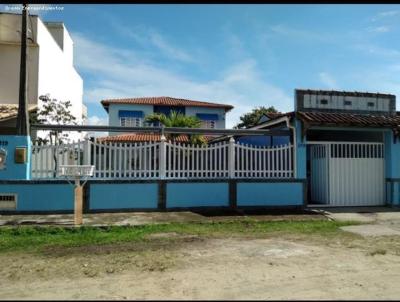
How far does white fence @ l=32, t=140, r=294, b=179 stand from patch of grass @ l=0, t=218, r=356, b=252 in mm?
2132

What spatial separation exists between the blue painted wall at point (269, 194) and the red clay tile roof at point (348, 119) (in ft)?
6.79

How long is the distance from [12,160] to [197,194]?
510 centimetres

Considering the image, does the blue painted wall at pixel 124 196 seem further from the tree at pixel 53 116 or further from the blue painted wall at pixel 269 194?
the tree at pixel 53 116

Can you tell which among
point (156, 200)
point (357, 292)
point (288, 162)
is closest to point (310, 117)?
point (288, 162)

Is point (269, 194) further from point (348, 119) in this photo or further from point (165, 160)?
point (348, 119)

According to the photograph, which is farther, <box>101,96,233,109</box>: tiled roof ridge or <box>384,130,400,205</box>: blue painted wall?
<box>101,96,233,109</box>: tiled roof ridge

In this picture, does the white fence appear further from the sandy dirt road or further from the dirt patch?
the sandy dirt road

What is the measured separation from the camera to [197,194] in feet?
39.3

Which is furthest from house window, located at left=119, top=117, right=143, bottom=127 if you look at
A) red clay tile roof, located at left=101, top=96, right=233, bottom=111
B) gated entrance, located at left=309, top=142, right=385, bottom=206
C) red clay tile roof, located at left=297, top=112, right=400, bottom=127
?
gated entrance, located at left=309, top=142, right=385, bottom=206

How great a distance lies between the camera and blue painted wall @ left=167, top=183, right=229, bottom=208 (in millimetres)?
11828

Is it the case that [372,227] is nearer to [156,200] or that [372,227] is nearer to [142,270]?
[156,200]

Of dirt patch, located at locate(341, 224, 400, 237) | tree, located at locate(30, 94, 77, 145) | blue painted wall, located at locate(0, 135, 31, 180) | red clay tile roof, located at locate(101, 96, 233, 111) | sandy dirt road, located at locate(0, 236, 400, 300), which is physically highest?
red clay tile roof, located at locate(101, 96, 233, 111)

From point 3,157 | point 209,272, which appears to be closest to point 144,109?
point 3,157

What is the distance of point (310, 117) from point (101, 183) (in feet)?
21.7
